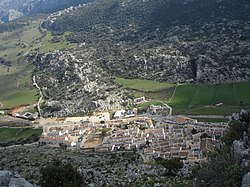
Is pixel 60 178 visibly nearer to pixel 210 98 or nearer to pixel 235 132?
pixel 235 132

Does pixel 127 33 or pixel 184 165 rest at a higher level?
pixel 127 33

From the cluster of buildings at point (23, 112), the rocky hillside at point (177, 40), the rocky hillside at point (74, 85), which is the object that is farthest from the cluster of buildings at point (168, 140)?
the rocky hillside at point (177, 40)

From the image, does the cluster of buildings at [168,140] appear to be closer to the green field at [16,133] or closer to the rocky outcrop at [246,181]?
the green field at [16,133]

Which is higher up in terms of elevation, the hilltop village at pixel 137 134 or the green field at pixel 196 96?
the green field at pixel 196 96

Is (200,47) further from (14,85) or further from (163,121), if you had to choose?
(14,85)

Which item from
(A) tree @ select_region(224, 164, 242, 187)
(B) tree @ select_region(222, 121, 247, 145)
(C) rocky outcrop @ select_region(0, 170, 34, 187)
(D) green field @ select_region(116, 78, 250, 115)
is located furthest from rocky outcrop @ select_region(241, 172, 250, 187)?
(D) green field @ select_region(116, 78, 250, 115)

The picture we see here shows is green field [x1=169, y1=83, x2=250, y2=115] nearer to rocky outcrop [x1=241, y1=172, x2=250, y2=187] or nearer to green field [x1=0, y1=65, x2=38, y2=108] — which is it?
green field [x1=0, y1=65, x2=38, y2=108]

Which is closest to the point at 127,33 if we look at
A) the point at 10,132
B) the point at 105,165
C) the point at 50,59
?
the point at 50,59
